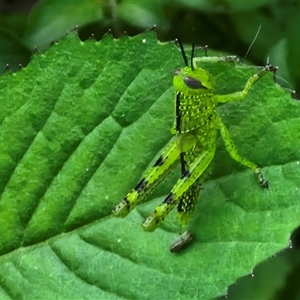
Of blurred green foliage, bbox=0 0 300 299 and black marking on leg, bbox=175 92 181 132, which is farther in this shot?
blurred green foliage, bbox=0 0 300 299

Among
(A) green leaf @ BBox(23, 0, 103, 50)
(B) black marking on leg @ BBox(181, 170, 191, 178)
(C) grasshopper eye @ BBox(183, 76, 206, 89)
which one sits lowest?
(B) black marking on leg @ BBox(181, 170, 191, 178)

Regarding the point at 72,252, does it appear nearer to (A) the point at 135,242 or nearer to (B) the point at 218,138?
(A) the point at 135,242

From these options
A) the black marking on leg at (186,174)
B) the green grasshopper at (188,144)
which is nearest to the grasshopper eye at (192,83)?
the green grasshopper at (188,144)

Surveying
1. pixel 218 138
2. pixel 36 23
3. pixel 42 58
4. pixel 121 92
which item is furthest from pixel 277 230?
pixel 36 23

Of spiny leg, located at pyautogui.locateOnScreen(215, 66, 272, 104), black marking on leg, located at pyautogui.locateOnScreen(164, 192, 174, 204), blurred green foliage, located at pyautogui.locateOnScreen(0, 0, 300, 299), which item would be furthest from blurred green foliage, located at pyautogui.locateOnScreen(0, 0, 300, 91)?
black marking on leg, located at pyautogui.locateOnScreen(164, 192, 174, 204)

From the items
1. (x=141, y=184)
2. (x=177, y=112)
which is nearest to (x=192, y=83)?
(x=177, y=112)

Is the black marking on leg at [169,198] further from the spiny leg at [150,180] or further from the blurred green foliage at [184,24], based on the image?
the blurred green foliage at [184,24]

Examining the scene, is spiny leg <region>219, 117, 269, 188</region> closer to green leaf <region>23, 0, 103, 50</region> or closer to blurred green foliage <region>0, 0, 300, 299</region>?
blurred green foliage <region>0, 0, 300, 299</region>
